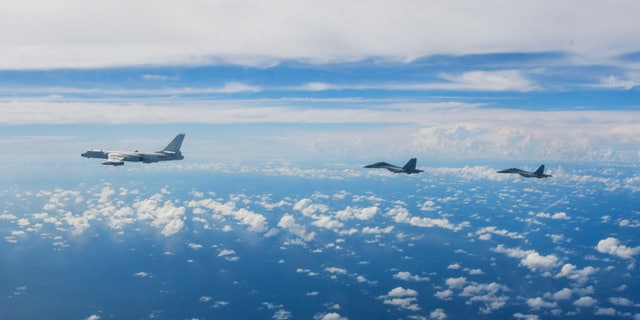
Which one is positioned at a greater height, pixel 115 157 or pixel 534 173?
pixel 115 157

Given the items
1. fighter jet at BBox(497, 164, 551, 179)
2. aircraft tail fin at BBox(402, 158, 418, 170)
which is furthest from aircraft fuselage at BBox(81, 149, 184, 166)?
fighter jet at BBox(497, 164, 551, 179)

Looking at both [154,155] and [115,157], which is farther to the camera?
[115,157]

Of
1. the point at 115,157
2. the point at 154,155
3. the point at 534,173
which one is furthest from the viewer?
the point at 534,173

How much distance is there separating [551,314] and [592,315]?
63.6 feet

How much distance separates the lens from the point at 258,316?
7082 inches

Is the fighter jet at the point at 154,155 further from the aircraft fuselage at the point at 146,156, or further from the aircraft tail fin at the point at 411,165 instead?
the aircraft tail fin at the point at 411,165

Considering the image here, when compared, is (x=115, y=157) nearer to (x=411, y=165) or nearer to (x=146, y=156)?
(x=146, y=156)

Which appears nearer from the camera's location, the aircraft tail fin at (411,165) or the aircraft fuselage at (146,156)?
the aircraft fuselage at (146,156)

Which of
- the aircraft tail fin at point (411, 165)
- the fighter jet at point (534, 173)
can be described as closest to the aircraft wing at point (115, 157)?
the aircraft tail fin at point (411, 165)

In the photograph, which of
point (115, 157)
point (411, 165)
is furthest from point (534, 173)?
point (115, 157)

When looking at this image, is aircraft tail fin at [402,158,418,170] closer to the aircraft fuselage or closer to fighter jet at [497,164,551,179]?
fighter jet at [497,164,551,179]

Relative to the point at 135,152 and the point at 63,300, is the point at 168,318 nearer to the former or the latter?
the point at 63,300

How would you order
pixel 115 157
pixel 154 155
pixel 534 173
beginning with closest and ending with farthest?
pixel 154 155 < pixel 115 157 < pixel 534 173

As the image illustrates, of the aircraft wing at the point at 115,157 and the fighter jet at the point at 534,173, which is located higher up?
the aircraft wing at the point at 115,157
